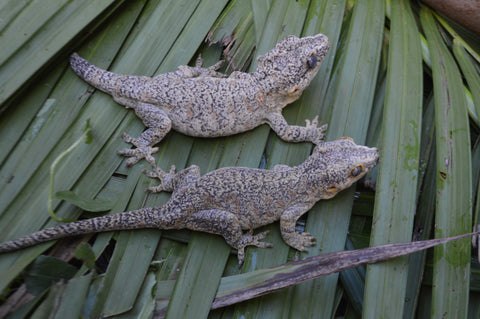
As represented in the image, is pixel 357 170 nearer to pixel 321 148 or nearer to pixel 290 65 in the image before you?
pixel 321 148

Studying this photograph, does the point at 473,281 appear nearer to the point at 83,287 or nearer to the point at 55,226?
the point at 83,287

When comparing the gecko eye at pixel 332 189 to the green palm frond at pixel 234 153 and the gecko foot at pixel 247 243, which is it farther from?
the gecko foot at pixel 247 243

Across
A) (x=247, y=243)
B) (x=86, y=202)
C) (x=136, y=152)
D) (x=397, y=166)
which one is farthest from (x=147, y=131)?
(x=397, y=166)

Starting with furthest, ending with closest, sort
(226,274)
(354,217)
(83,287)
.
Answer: (354,217)
(226,274)
(83,287)

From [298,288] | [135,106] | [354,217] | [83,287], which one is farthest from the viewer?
[135,106]

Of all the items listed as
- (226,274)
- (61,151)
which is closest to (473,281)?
(226,274)

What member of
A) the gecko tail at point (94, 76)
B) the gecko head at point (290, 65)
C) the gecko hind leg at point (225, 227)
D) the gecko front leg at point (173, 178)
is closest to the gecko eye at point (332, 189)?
the gecko hind leg at point (225, 227)
